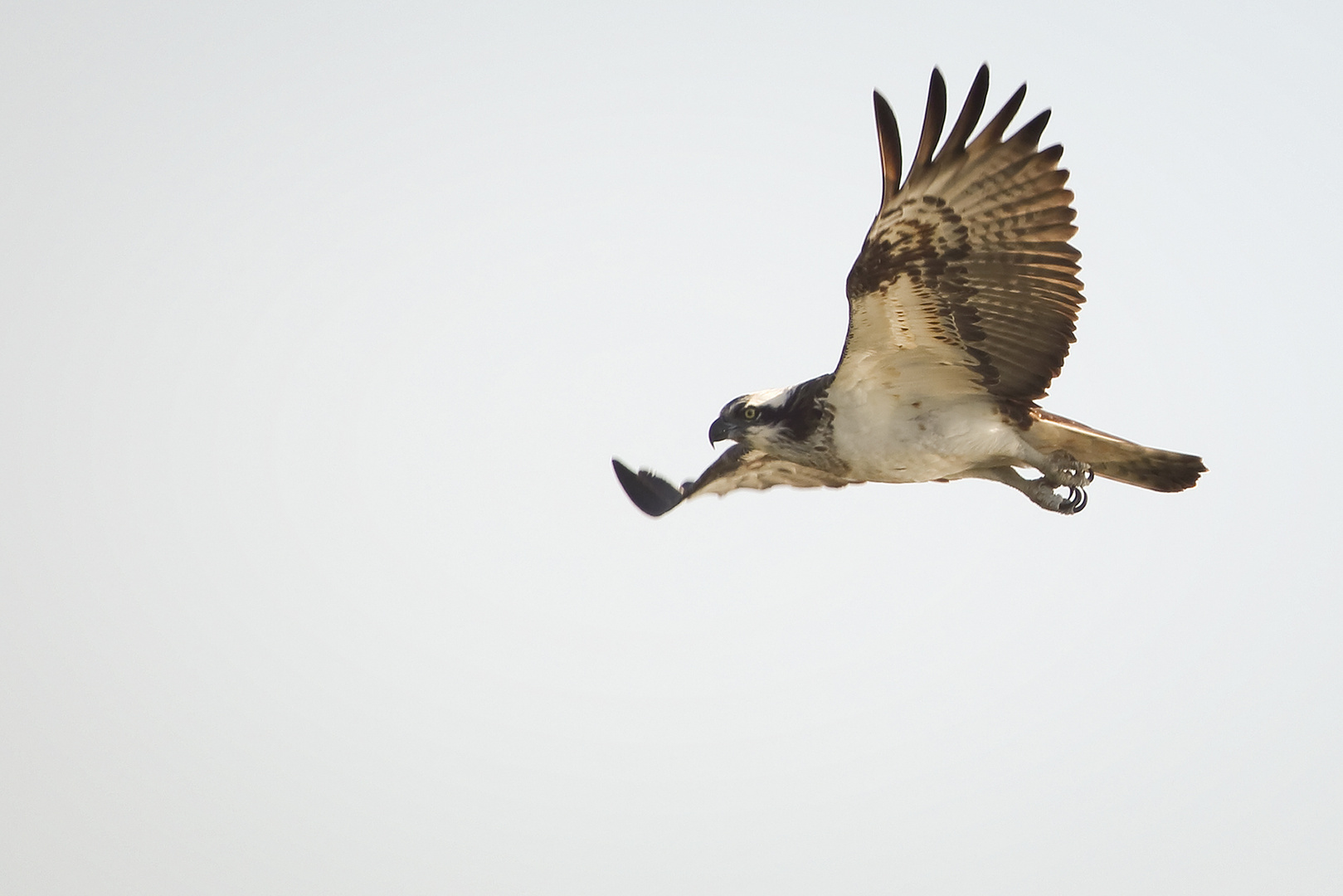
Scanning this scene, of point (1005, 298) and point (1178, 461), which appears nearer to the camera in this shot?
point (1005, 298)

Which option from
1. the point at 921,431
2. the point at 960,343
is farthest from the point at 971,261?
the point at 921,431

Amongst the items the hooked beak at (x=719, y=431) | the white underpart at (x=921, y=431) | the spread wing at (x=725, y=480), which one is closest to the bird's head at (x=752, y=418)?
the hooked beak at (x=719, y=431)

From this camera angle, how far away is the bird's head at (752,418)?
27.8ft

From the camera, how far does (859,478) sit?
883cm

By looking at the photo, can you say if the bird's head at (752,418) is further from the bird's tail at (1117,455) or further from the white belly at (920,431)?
the bird's tail at (1117,455)

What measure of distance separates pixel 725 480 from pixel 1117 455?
3.27 metres

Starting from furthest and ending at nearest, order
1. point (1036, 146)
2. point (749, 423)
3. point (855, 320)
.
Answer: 1. point (749, 423)
2. point (855, 320)
3. point (1036, 146)

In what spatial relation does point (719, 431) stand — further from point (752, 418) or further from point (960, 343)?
point (960, 343)

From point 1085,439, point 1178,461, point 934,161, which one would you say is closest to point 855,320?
point 934,161

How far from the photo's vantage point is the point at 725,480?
34.3 feet

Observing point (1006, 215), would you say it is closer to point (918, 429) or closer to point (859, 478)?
Result: point (918, 429)

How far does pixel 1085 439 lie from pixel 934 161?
6.88 ft

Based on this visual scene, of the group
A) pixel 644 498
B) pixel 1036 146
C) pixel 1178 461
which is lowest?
pixel 1178 461

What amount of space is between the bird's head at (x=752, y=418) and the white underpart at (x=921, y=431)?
0.42 metres
